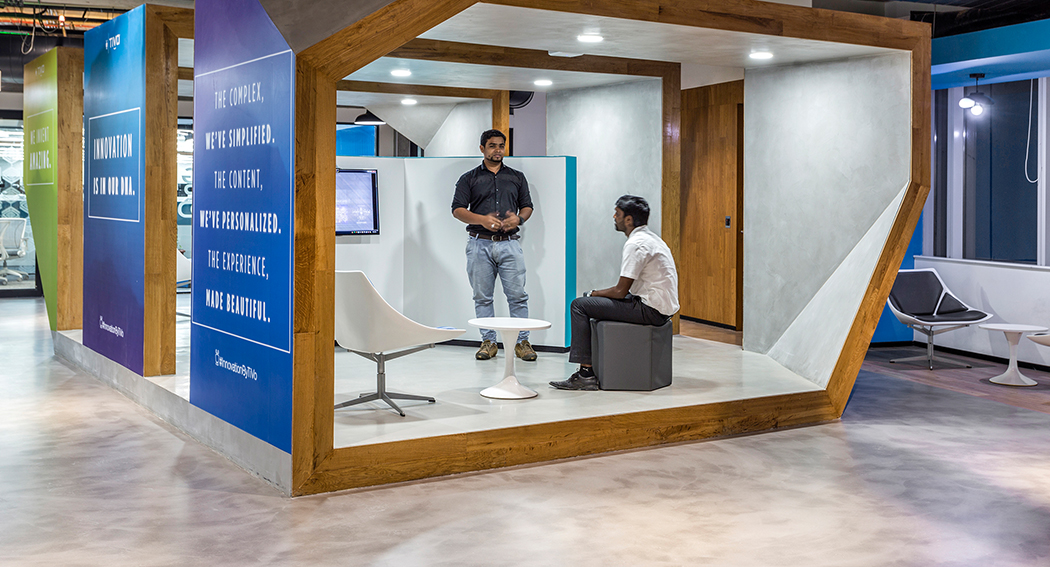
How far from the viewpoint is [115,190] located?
6645mm

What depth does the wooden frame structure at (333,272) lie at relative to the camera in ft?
13.6

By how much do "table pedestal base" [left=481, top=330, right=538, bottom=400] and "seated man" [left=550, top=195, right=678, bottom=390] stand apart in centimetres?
36

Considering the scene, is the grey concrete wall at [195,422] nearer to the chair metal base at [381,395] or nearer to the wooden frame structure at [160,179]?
the wooden frame structure at [160,179]

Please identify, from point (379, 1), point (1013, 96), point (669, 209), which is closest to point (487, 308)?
point (669, 209)

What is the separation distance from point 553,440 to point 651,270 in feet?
4.76

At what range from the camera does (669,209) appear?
867 cm

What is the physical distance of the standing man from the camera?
715 cm

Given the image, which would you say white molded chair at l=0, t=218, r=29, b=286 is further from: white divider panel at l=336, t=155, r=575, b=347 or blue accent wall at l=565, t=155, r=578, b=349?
blue accent wall at l=565, t=155, r=578, b=349

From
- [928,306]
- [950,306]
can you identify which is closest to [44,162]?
[928,306]

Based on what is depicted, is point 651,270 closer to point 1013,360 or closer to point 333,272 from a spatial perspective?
point 333,272

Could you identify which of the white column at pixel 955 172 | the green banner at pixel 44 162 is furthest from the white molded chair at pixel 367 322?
the white column at pixel 955 172

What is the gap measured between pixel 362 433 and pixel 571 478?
1092mm

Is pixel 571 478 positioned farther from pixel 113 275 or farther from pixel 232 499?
pixel 113 275

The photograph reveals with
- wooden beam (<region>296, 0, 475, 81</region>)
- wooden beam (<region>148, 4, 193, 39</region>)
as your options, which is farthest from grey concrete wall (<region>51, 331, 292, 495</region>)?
wooden beam (<region>148, 4, 193, 39</region>)
